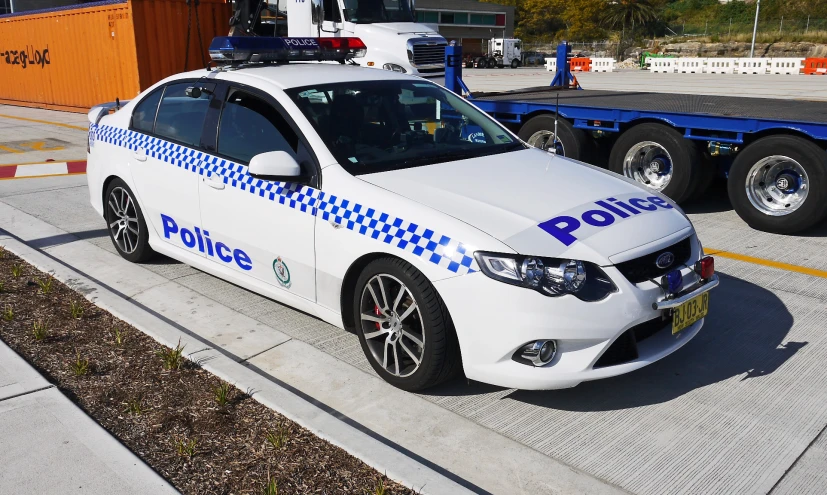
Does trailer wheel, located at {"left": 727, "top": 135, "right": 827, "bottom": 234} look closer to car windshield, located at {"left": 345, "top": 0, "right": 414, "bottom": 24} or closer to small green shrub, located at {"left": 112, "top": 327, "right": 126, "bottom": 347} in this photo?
small green shrub, located at {"left": 112, "top": 327, "right": 126, "bottom": 347}

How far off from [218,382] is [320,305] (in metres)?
0.70

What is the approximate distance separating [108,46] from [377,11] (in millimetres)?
6752

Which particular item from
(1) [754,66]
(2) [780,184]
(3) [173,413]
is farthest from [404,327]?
(1) [754,66]

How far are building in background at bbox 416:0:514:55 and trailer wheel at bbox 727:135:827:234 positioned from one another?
65.0 m

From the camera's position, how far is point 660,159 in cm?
783

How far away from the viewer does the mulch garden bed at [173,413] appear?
10.1 feet

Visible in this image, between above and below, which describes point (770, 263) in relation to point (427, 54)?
below

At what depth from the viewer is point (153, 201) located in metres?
5.43

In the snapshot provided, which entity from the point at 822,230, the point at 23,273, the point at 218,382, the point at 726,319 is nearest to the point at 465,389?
the point at 218,382

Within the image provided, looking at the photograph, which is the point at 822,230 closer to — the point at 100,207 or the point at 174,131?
the point at 174,131

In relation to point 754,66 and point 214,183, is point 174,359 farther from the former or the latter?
point 754,66

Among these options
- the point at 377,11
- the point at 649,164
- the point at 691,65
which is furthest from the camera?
the point at 691,65

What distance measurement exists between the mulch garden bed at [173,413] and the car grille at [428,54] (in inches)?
411

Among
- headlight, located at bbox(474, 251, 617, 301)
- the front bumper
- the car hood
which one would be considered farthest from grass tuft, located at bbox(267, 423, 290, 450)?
the car hood
